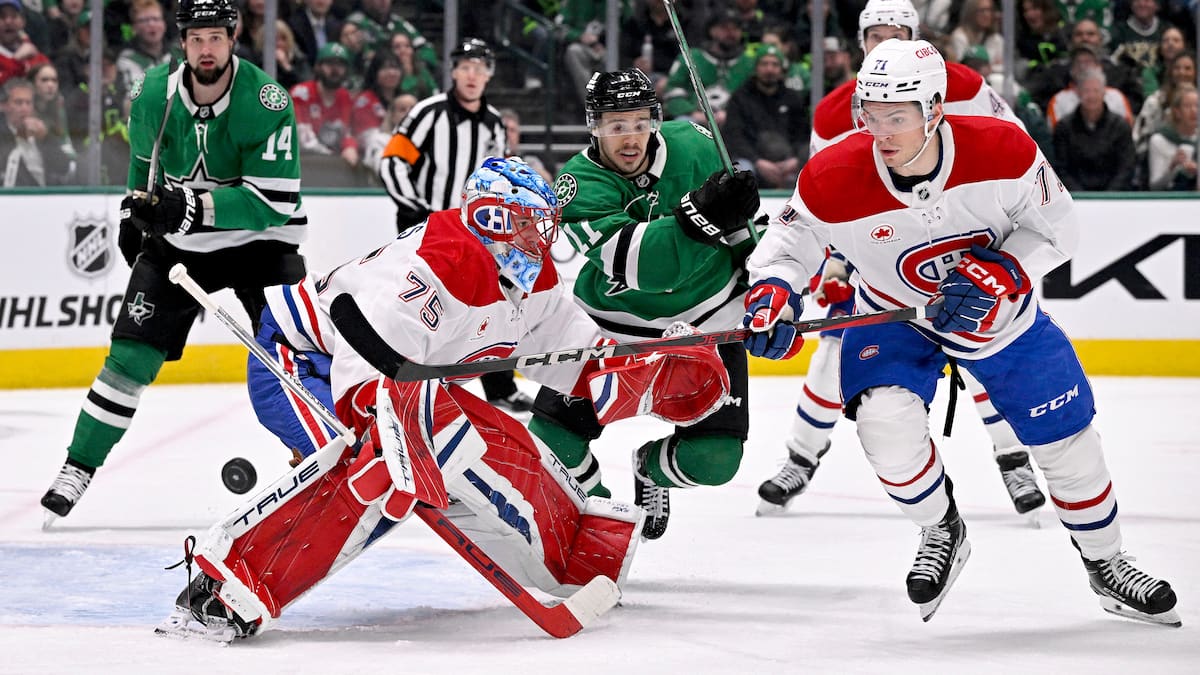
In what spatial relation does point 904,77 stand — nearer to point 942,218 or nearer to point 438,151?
point 942,218

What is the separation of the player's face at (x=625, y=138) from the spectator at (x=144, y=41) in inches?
144

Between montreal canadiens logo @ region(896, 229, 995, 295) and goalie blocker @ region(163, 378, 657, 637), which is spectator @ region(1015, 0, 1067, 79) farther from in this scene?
goalie blocker @ region(163, 378, 657, 637)

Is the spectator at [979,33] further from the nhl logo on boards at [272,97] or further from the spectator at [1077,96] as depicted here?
the nhl logo on boards at [272,97]

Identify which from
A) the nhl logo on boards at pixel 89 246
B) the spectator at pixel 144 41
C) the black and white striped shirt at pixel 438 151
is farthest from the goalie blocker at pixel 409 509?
the spectator at pixel 144 41

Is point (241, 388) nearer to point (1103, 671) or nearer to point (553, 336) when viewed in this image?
point (553, 336)

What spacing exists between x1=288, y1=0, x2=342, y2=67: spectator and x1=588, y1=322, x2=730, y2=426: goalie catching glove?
4219 millimetres

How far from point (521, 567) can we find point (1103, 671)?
1.01 m

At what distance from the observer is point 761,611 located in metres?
3.08

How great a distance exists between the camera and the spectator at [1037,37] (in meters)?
7.03

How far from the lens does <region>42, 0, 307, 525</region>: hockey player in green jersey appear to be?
12.7 ft

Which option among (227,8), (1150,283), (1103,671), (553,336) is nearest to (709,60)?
(1150,283)

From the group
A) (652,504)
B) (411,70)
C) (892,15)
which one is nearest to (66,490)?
(652,504)

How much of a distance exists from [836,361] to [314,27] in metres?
3.52

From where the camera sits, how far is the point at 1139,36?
704 cm
